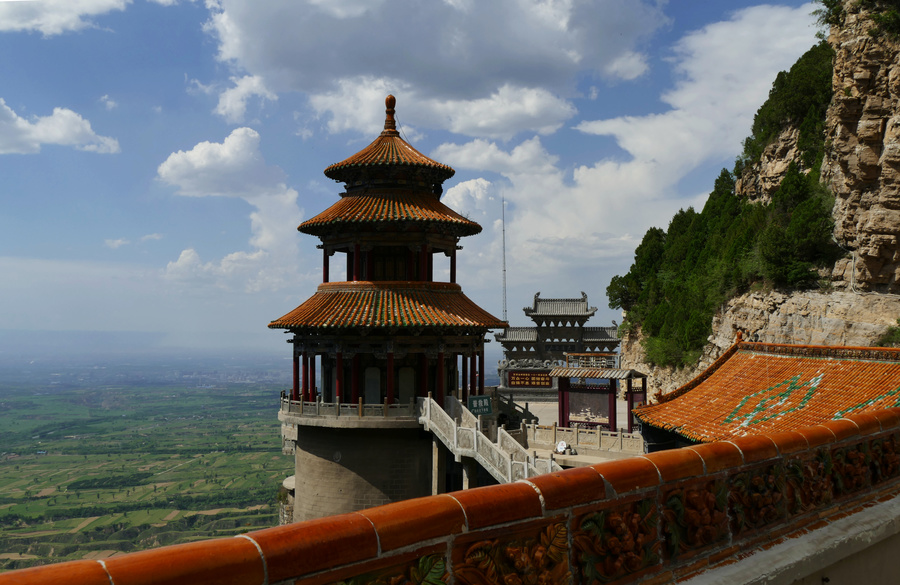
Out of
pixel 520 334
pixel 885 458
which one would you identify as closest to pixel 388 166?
pixel 885 458

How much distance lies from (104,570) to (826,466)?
244 inches

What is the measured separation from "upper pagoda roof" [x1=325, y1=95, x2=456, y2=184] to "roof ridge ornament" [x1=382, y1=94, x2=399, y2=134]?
2.17ft

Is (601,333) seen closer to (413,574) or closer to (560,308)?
(560,308)

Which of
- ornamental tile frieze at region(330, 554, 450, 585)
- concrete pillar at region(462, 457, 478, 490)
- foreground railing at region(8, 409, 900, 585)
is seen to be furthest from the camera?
concrete pillar at region(462, 457, 478, 490)

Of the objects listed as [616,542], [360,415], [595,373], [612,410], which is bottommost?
[612,410]

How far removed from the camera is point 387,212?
24.3 meters

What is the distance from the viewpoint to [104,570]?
2900 millimetres

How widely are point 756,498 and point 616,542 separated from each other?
1.78 m

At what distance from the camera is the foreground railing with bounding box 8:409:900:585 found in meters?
3.22

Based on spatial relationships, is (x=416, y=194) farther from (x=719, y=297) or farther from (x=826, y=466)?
(x=719, y=297)

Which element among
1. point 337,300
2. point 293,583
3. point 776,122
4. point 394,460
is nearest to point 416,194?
point 337,300

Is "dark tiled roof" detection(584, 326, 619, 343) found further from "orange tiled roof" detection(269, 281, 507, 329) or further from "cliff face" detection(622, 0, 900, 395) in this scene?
"orange tiled roof" detection(269, 281, 507, 329)

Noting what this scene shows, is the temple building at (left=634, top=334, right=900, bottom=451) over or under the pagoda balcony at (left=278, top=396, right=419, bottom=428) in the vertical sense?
over

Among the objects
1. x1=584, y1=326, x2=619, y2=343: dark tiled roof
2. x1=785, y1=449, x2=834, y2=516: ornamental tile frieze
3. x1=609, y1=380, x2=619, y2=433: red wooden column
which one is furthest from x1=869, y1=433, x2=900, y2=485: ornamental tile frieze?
x1=584, y1=326, x2=619, y2=343: dark tiled roof
